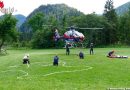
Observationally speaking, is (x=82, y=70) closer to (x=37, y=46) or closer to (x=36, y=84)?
(x=36, y=84)

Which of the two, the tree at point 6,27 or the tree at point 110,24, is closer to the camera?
the tree at point 6,27

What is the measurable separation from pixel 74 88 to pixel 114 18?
10786 cm

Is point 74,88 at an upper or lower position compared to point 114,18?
lower

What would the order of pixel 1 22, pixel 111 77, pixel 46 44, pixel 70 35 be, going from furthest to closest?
1. pixel 46 44
2. pixel 1 22
3. pixel 70 35
4. pixel 111 77

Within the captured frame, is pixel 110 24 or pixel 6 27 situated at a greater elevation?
pixel 110 24

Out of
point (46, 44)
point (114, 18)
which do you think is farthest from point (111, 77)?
point (114, 18)

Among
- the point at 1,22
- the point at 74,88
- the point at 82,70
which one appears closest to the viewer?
the point at 74,88

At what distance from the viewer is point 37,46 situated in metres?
126

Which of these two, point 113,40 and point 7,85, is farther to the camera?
point 113,40

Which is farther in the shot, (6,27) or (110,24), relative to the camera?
(110,24)

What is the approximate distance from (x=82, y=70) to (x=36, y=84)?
10163mm

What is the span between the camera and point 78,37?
2502 inches

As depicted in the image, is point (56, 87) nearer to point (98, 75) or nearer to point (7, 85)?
point (7, 85)

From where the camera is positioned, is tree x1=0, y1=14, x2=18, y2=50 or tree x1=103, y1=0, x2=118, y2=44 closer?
tree x1=0, y1=14, x2=18, y2=50
